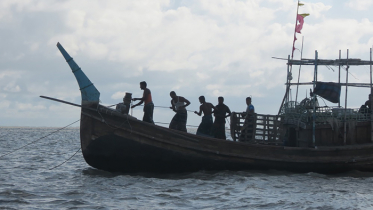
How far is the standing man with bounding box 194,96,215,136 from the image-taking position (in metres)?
13.7

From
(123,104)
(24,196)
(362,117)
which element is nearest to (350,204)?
(362,117)

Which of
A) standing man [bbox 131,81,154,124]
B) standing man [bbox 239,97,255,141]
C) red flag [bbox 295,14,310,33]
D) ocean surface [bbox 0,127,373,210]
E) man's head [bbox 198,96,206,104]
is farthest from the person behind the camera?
red flag [bbox 295,14,310,33]

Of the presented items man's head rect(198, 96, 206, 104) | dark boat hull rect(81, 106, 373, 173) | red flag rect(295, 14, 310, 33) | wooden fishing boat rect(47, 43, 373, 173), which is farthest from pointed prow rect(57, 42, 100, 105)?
red flag rect(295, 14, 310, 33)

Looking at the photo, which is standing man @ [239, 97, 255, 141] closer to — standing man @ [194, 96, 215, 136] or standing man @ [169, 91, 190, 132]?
standing man @ [194, 96, 215, 136]

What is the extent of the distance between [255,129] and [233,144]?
1.22 meters

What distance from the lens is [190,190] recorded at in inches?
436

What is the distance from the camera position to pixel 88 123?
12766mm

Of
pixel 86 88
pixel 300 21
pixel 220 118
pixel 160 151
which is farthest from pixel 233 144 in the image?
pixel 300 21

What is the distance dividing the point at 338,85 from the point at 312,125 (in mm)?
1583

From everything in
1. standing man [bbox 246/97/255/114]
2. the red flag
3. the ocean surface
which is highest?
the red flag

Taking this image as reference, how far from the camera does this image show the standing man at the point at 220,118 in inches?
541

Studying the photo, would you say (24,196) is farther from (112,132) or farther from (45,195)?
(112,132)

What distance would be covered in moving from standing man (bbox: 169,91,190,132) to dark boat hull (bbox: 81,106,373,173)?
2.27ft

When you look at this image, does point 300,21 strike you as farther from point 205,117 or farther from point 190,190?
point 190,190
